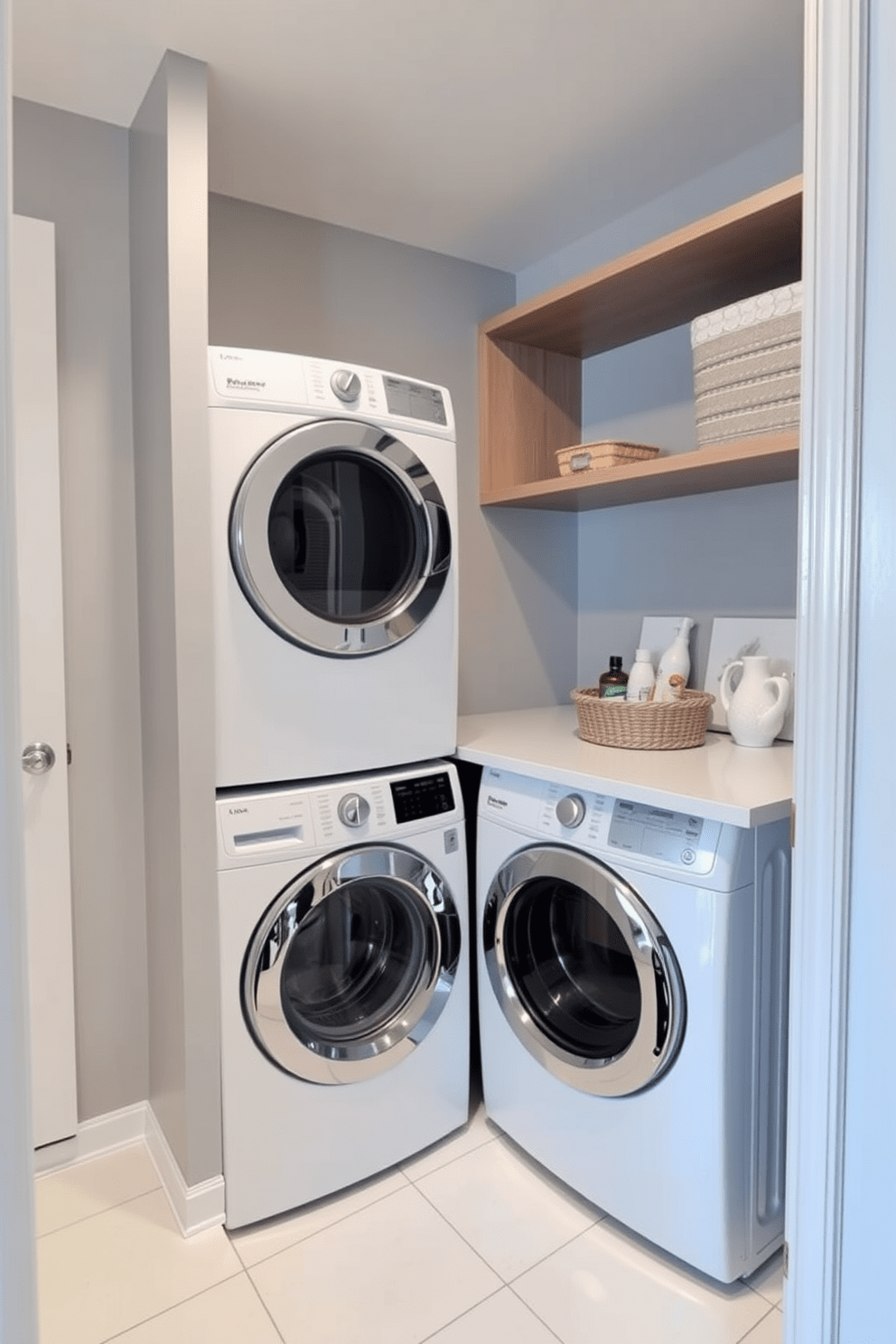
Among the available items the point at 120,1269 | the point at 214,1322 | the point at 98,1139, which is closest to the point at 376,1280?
the point at 214,1322

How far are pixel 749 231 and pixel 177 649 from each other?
146cm

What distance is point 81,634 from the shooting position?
1848 millimetres

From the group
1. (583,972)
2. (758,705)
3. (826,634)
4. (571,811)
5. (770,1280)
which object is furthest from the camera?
(758,705)

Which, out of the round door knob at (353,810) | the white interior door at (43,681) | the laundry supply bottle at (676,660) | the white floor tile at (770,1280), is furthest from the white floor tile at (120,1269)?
the laundry supply bottle at (676,660)

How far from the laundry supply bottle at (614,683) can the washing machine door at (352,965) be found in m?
0.65

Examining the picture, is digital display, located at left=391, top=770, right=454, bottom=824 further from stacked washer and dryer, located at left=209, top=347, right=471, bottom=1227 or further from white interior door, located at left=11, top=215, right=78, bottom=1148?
white interior door, located at left=11, top=215, right=78, bottom=1148

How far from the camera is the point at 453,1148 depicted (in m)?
1.89

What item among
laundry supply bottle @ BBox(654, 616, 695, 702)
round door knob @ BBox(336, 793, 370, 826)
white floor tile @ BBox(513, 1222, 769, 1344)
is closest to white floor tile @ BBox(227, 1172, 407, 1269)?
white floor tile @ BBox(513, 1222, 769, 1344)

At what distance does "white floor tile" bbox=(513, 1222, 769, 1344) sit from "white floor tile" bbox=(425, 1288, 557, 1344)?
24 millimetres

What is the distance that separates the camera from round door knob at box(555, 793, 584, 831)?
1.60 meters

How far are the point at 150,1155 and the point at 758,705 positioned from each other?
180 centimetres

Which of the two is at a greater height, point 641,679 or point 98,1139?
point 641,679

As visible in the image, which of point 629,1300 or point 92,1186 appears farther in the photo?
point 92,1186

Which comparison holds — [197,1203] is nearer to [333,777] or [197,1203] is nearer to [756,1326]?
[333,777]
